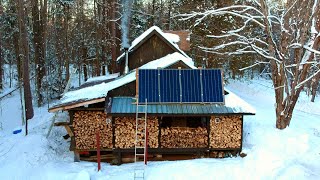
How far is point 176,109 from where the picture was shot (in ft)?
37.3

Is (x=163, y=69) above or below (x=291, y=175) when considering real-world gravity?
above

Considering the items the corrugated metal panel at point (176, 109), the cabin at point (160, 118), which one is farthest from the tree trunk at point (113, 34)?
the corrugated metal panel at point (176, 109)

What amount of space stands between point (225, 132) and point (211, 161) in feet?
4.00

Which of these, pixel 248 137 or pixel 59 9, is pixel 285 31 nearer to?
pixel 248 137

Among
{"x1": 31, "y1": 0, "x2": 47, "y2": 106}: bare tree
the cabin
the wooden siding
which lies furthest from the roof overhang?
{"x1": 31, "y1": 0, "x2": 47, "y2": 106}: bare tree

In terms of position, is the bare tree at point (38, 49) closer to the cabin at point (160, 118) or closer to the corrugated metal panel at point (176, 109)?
the cabin at point (160, 118)

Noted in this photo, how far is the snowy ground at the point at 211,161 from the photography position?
33.1 ft

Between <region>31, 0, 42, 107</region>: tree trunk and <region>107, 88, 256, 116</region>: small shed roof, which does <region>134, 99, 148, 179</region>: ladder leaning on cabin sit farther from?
<region>31, 0, 42, 107</region>: tree trunk

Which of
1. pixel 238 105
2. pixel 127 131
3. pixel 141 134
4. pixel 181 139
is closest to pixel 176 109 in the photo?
pixel 181 139

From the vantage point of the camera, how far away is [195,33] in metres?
23.2

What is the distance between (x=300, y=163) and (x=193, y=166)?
334 centimetres

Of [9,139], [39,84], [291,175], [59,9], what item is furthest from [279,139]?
[59,9]

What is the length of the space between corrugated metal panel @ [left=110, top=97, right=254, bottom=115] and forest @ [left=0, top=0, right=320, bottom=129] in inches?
69.7

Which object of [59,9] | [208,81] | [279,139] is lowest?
[279,139]
